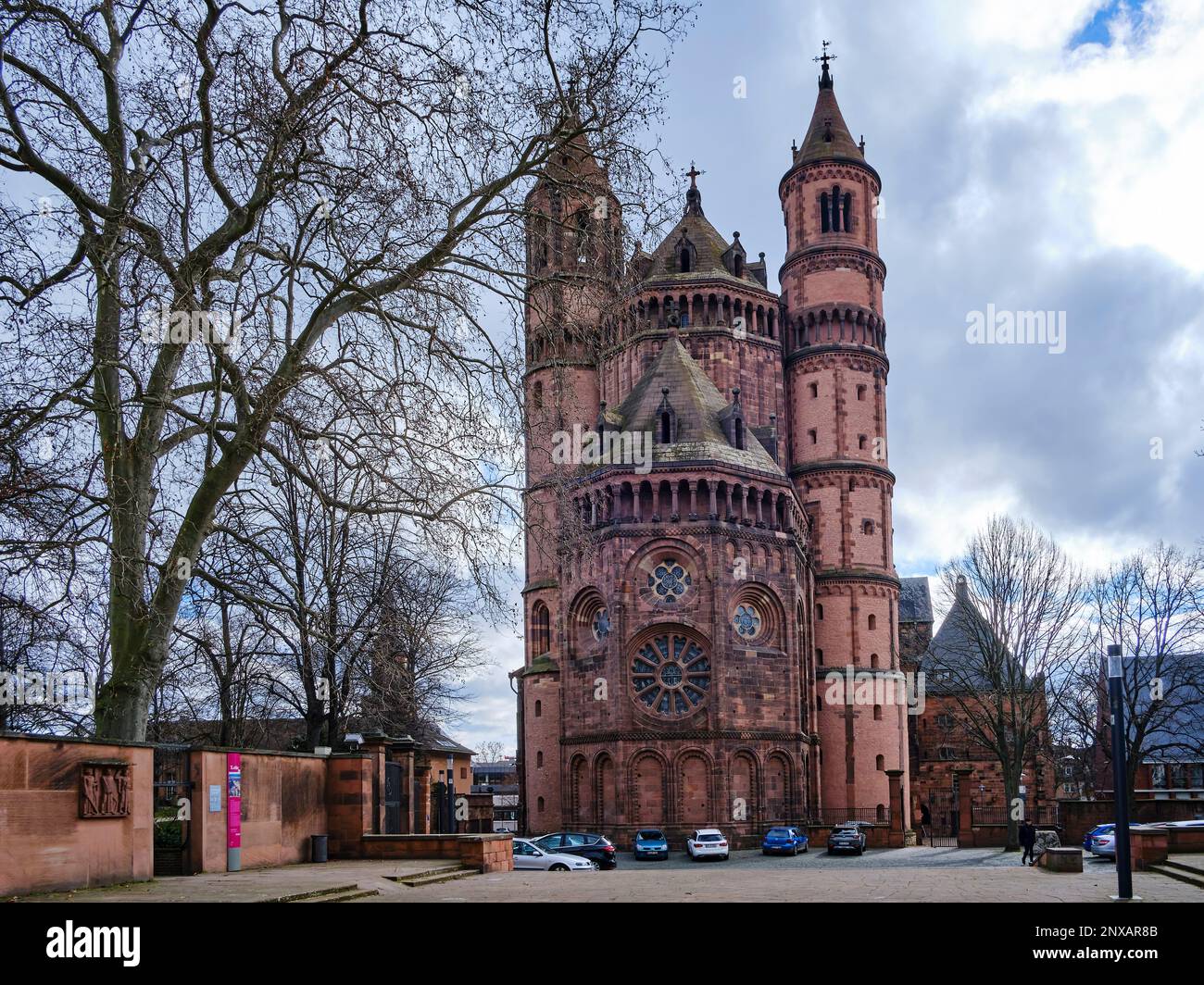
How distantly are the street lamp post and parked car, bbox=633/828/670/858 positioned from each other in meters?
28.6

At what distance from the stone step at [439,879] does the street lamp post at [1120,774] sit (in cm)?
1059

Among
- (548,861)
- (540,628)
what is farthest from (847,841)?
(540,628)

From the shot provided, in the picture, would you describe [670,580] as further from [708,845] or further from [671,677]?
[708,845]

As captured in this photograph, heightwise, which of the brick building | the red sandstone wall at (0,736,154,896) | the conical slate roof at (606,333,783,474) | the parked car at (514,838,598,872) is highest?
the conical slate roof at (606,333,783,474)

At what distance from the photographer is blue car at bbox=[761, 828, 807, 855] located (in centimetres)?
4588

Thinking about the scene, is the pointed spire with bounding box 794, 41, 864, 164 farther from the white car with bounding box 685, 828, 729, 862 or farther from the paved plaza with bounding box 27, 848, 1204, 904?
the paved plaza with bounding box 27, 848, 1204, 904

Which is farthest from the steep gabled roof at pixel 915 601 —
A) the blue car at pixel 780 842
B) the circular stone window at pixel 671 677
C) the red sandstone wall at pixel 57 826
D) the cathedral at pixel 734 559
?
the red sandstone wall at pixel 57 826

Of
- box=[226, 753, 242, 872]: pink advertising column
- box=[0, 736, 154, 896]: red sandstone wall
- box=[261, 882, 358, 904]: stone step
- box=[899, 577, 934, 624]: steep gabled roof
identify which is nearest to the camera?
box=[261, 882, 358, 904]: stone step

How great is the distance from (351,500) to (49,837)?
6.46 m

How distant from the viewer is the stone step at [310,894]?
15.7 m

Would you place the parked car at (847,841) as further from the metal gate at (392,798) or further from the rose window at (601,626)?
the metal gate at (392,798)

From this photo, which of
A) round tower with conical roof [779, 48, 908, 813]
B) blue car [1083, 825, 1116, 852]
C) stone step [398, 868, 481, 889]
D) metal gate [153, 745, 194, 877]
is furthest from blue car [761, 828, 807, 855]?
metal gate [153, 745, 194, 877]

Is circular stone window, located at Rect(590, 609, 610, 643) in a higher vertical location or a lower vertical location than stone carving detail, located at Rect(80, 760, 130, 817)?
higher
